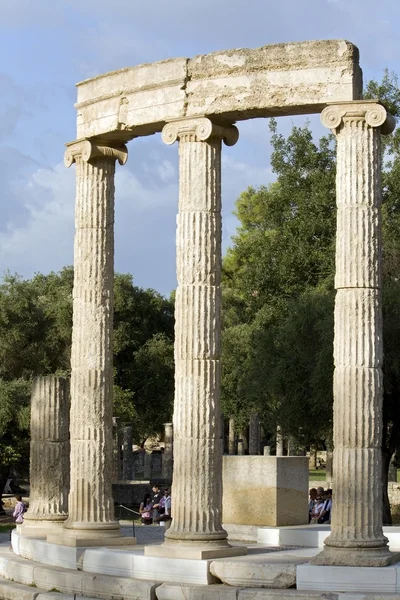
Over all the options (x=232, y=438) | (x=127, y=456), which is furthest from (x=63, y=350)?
(x=232, y=438)

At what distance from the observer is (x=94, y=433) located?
21031 millimetres

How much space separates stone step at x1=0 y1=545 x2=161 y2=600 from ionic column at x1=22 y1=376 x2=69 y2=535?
358 cm

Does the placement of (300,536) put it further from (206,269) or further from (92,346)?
(206,269)

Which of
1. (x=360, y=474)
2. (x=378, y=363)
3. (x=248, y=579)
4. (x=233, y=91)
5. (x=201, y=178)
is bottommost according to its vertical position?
(x=248, y=579)

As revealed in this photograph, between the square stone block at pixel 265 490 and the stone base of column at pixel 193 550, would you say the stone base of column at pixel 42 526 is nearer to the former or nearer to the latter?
the square stone block at pixel 265 490

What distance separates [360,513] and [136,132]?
7985 millimetres

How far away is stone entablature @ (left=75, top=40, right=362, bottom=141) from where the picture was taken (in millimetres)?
18312

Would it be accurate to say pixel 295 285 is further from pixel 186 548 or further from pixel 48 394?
pixel 186 548

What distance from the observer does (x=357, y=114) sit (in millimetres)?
17969

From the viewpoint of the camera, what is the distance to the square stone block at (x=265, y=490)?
2359cm

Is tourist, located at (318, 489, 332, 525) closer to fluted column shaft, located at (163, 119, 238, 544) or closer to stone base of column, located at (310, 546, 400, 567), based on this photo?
fluted column shaft, located at (163, 119, 238, 544)

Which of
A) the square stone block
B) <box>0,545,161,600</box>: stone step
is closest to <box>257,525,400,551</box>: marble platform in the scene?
the square stone block

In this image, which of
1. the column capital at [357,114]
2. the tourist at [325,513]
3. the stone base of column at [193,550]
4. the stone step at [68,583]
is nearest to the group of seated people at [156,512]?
the tourist at [325,513]

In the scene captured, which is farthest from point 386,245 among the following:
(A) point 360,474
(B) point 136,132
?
(A) point 360,474
